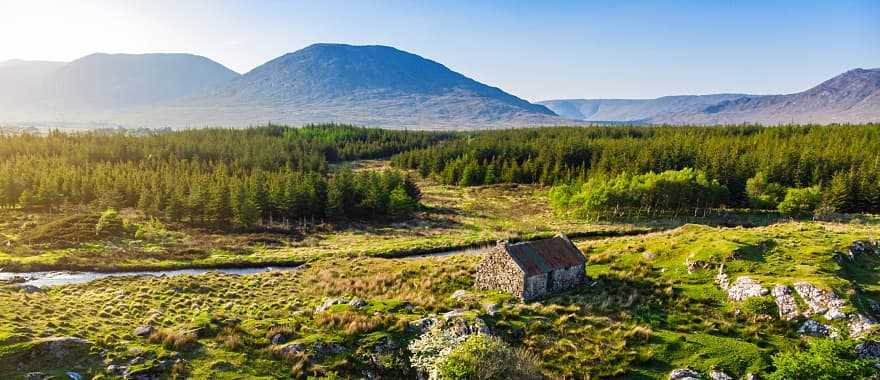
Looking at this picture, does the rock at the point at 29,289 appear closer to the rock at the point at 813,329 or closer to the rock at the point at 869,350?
the rock at the point at 813,329

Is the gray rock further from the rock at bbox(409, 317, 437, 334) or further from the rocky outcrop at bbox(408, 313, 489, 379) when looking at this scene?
the rock at bbox(409, 317, 437, 334)

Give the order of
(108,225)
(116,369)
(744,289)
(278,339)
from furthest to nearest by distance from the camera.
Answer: (108,225) < (744,289) < (278,339) < (116,369)

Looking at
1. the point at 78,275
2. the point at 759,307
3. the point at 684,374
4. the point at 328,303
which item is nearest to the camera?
the point at 684,374

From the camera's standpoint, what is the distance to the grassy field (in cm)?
2875

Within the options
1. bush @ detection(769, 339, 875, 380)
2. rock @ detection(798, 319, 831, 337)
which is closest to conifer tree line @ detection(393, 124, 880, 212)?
rock @ detection(798, 319, 831, 337)

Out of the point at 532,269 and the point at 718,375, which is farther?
the point at 532,269

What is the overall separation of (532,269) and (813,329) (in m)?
19.0

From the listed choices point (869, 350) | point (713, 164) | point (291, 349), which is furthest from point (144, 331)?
point (713, 164)

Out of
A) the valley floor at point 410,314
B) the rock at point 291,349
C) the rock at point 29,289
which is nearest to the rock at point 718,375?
the valley floor at point 410,314

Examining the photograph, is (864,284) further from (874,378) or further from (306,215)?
(306,215)

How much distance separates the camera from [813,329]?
1243 inches

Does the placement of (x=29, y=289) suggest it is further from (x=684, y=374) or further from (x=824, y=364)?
(x=824, y=364)

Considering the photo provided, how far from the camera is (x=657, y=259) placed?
4756 cm

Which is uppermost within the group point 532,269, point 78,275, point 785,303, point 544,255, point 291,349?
point 544,255
